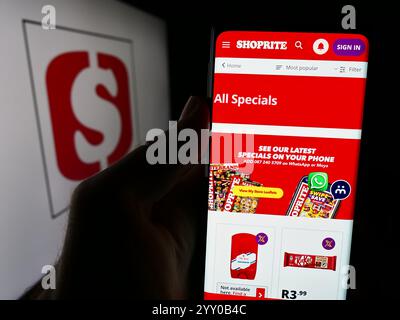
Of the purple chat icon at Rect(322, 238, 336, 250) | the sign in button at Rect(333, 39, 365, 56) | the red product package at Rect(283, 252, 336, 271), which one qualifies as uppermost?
the sign in button at Rect(333, 39, 365, 56)

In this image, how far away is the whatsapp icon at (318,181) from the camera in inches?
19.8

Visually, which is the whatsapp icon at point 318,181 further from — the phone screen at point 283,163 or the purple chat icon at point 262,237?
the purple chat icon at point 262,237

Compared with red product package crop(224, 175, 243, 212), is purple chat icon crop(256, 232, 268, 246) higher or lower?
lower

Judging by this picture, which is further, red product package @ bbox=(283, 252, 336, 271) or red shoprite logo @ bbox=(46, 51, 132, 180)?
red shoprite logo @ bbox=(46, 51, 132, 180)

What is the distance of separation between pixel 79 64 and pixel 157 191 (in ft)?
4.65

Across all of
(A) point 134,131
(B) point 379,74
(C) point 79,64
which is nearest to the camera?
(B) point 379,74

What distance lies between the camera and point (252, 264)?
533 mm

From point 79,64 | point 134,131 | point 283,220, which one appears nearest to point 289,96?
point 283,220

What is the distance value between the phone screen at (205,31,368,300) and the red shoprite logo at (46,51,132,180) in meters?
1.26

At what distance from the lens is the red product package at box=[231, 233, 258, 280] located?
527 millimetres

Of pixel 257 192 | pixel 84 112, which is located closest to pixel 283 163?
pixel 257 192

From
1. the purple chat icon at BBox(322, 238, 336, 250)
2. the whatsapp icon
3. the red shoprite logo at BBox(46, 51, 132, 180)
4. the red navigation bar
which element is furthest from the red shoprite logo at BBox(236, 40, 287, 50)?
the red shoprite logo at BBox(46, 51, 132, 180)

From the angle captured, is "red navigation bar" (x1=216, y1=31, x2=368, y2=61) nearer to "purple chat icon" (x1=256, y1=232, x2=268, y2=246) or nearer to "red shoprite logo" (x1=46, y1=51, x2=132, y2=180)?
"purple chat icon" (x1=256, y1=232, x2=268, y2=246)

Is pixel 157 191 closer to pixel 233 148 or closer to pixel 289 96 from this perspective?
pixel 233 148
